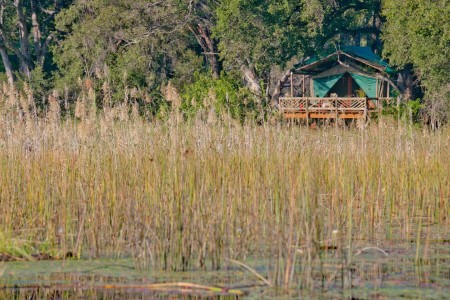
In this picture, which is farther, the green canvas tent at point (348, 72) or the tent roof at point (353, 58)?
the green canvas tent at point (348, 72)

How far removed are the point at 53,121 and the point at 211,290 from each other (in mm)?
4037

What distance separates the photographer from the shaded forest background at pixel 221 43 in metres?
29.3

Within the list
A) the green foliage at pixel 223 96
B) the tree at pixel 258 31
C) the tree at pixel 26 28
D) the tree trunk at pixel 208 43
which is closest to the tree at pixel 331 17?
the tree at pixel 258 31

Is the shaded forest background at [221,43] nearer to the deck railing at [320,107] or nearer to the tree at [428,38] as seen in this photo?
the tree at [428,38]

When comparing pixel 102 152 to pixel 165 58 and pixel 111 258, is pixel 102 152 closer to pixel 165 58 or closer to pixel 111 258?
pixel 111 258

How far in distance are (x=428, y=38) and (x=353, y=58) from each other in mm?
9692

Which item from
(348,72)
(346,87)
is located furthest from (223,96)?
(346,87)

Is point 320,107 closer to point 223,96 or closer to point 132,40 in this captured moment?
point 223,96

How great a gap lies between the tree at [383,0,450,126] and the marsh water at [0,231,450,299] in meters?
20.2

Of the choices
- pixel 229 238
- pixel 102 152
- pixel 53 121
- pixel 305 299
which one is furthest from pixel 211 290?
pixel 53 121

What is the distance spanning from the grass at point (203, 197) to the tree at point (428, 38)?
18032 mm

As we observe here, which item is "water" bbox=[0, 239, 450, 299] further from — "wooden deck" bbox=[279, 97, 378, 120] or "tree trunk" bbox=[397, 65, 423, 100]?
"tree trunk" bbox=[397, 65, 423, 100]

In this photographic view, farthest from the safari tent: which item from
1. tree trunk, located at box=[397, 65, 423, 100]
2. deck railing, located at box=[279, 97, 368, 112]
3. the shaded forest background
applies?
deck railing, located at box=[279, 97, 368, 112]

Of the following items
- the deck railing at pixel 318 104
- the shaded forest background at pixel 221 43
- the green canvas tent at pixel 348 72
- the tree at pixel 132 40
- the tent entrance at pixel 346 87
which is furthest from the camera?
the tent entrance at pixel 346 87
